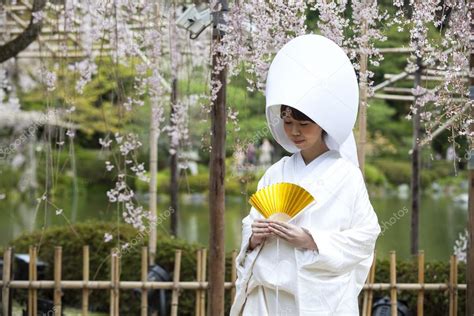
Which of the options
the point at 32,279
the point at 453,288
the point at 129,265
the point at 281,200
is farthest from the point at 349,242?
the point at 129,265

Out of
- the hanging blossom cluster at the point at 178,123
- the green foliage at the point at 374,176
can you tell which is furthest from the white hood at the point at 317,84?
the green foliage at the point at 374,176

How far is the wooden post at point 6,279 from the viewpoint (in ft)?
14.4

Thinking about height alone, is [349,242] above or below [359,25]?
below

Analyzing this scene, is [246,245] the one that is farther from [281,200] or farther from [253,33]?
[253,33]

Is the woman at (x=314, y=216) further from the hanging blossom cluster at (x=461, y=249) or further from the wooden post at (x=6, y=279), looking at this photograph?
the hanging blossom cluster at (x=461, y=249)

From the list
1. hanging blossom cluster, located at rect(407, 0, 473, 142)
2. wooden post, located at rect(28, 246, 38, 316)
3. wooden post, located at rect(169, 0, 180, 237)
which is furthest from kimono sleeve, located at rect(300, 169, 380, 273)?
wooden post, located at rect(169, 0, 180, 237)

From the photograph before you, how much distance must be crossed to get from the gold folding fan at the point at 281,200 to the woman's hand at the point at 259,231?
1.8 inches

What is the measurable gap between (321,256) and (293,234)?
0.40 feet

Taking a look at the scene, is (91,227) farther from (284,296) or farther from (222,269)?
(284,296)

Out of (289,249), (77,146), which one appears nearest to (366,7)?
(289,249)

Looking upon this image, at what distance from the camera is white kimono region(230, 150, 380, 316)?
2.73m

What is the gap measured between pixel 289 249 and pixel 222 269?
52.9 inches

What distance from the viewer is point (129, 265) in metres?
5.79

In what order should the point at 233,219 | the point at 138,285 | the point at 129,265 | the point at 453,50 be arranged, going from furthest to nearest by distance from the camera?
the point at 233,219 < the point at 129,265 < the point at 138,285 < the point at 453,50
